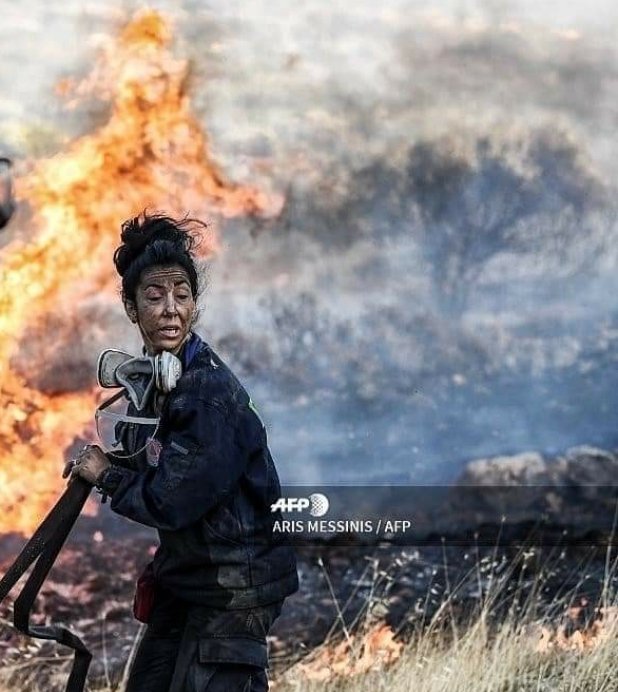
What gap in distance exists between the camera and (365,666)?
4.50 meters

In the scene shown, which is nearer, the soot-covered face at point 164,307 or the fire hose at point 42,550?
the fire hose at point 42,550

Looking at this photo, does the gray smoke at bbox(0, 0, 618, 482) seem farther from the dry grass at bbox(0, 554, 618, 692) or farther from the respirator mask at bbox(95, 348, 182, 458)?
the respirator mask at bbox(95, 348, 182, 458)

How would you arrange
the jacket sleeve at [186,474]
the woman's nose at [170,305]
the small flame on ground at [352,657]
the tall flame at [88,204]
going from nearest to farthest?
the jacket sleeve at [186,474], the woman's nose at [170,305], the tall flame at [88,204], the small flame on ground at [352,657]

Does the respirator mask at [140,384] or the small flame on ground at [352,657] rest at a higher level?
the respirator mask at [140,384]

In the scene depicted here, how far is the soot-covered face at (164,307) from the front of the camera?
10.8 ft

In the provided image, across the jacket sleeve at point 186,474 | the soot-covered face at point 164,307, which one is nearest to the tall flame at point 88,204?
the soot-covered face at point 164,307

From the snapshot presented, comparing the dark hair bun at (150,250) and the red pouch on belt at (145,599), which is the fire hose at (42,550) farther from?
the dark hair bun at (150,250)

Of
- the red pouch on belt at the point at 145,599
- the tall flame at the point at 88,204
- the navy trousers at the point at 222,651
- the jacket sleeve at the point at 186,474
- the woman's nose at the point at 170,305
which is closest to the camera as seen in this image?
the jacket sleeve at the point at 186,474

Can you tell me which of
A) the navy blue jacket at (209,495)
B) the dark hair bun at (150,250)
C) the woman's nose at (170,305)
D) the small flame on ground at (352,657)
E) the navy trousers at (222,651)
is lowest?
the navy trousers at (222,651)

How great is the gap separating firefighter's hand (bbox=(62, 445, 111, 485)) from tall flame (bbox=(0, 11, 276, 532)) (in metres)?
1.24

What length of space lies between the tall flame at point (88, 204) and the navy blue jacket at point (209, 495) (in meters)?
1.24

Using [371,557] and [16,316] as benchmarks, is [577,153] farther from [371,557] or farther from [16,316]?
[16,316]

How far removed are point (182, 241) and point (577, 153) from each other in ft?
6.19

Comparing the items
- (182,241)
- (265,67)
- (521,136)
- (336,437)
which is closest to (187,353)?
(182,241)
